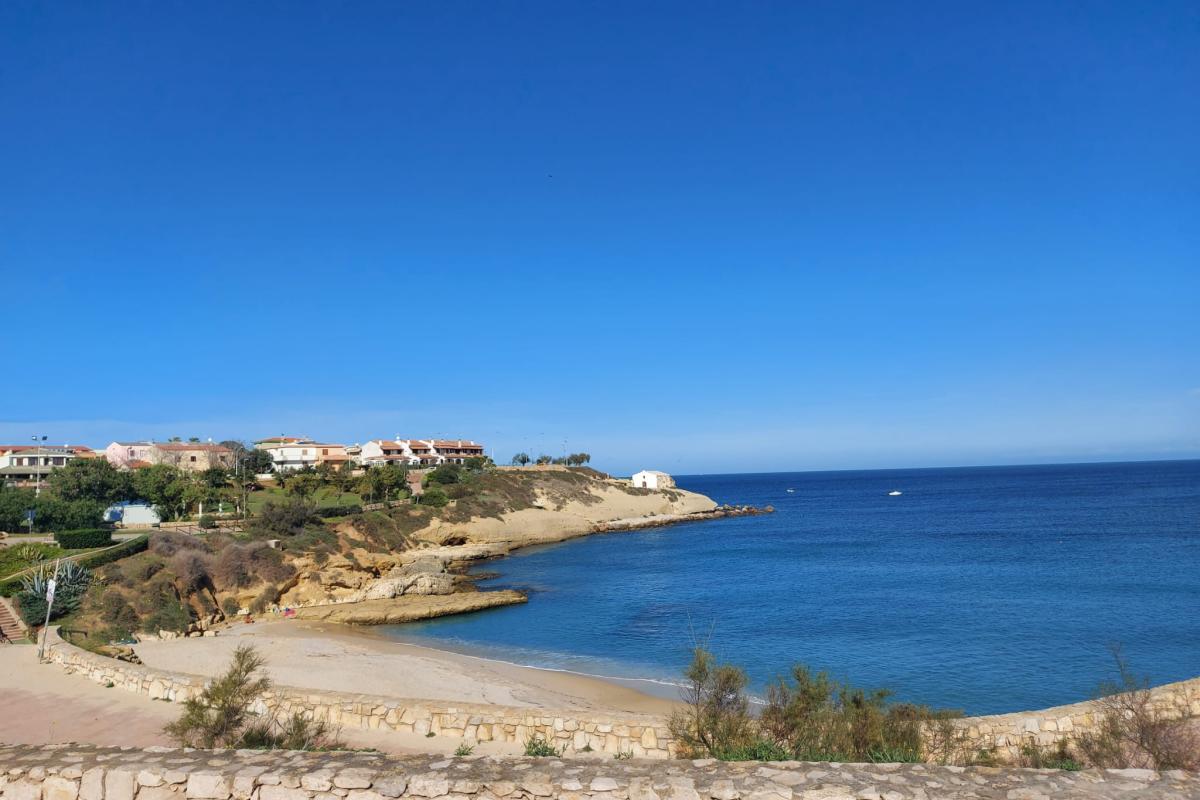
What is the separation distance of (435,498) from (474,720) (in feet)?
184

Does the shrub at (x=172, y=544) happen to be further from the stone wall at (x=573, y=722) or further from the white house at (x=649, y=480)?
the white house at (x=649, y=480)

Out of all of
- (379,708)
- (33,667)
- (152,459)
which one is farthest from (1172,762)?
(152,459)

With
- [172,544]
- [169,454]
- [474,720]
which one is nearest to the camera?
[474,720]

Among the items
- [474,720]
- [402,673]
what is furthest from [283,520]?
[474,720]

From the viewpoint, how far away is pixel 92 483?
51.8 m

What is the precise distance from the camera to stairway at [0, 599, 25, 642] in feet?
68.4

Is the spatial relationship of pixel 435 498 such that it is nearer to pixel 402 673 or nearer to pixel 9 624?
pixel 9 624

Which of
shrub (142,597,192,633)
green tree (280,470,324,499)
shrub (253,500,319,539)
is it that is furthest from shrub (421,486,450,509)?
shrub (142,597,192,633)

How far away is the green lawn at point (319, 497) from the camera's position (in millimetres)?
61125

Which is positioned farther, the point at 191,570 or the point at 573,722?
the point at 191,570

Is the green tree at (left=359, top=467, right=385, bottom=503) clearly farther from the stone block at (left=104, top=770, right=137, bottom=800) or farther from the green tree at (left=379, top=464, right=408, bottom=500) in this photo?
the stone block at (left=104, top=770, right=137, bottom=800)

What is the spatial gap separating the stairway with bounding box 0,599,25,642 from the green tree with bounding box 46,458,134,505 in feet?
98.8

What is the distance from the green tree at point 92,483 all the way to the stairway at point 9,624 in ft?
98.8

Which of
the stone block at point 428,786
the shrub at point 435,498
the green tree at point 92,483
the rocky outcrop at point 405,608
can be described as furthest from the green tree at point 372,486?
the stone block at point 428,786
